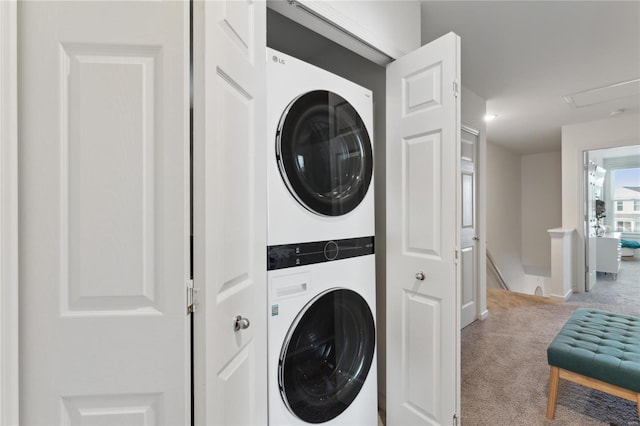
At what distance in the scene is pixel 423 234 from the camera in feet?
4.74

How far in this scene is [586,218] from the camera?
4.21 metres

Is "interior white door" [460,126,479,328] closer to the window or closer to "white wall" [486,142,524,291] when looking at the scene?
"white wall" [486,142,524,291]

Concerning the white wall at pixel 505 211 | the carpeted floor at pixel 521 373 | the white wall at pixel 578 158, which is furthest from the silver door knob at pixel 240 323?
the white wall at pixel 505 211

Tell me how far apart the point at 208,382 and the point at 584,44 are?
3131 mm

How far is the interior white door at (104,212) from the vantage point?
660 millimetres

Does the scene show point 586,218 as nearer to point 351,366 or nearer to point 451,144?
point 451,144

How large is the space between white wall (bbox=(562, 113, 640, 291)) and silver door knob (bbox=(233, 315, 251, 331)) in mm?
5069

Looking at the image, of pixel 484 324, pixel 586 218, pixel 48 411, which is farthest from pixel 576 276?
pixel 48 411

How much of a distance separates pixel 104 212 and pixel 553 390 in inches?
91.4

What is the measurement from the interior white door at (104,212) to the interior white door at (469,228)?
9.76ft

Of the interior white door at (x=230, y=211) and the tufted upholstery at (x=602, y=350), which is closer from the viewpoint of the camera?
the interior white door at (x=230, y=211)

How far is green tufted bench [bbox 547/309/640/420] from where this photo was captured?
145 centimetres
